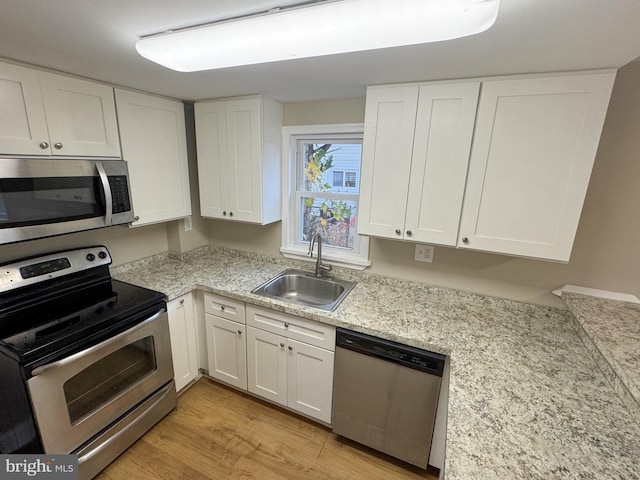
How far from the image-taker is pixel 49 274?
1.71 m

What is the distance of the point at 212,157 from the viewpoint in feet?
7.27

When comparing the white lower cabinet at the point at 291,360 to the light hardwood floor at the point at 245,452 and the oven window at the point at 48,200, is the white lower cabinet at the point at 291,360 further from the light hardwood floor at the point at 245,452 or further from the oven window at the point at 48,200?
the oven window at the point at 48,200

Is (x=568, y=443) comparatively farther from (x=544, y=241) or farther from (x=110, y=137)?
(x=110, y=137)

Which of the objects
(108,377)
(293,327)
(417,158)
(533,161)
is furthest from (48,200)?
(533,161)

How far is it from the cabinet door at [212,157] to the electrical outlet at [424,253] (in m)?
1.44

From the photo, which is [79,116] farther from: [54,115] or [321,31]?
[321,31]

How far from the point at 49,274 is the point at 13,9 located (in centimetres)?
138

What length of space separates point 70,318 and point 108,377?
1.28 feet

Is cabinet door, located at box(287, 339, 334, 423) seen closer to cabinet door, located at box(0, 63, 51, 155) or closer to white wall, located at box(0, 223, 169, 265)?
white wall, located at box(0, 223, 169, 265)

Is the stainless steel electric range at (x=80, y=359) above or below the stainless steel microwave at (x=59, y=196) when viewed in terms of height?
below

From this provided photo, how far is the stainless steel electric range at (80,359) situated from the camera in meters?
1.32

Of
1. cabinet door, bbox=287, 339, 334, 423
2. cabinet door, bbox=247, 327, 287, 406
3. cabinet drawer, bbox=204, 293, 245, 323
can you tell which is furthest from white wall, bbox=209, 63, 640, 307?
cabinet drawer, bbox=204, 293, 245, 323

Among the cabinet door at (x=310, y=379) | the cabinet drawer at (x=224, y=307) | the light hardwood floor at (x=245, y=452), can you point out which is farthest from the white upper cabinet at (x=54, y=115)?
the light hardwood floor at (x=245, y=452)

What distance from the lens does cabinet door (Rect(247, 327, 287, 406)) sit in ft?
6.33
